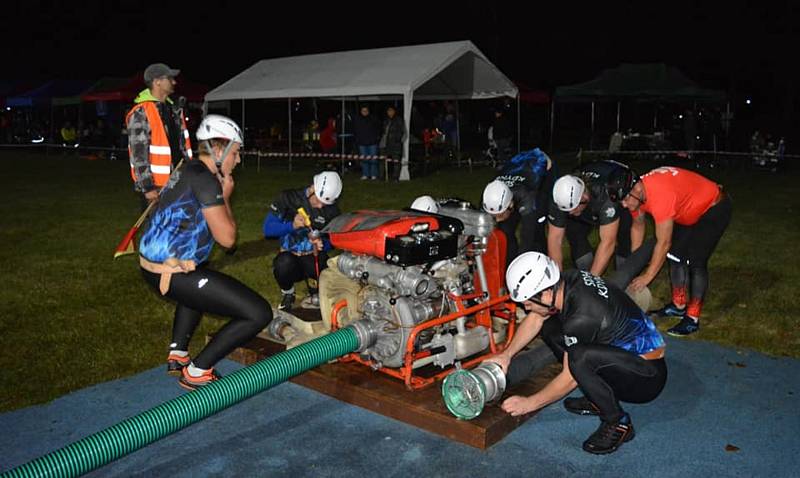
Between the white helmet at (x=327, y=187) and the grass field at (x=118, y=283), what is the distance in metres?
1.63

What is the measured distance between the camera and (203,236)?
4.14 metres

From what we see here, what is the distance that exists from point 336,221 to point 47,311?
355 centimetres

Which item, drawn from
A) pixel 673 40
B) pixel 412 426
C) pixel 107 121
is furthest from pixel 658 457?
pixel 673 40

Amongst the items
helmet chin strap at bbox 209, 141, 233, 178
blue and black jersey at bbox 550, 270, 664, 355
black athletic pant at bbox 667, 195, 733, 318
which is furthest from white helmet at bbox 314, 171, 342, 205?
black athletic pant at bbox 667, 195, 733, 318

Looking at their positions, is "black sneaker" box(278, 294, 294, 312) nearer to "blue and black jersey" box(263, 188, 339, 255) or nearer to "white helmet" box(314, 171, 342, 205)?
"blue and black jersey" box(263, 188, 339, 255)

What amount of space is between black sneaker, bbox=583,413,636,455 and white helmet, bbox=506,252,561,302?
0.87 m

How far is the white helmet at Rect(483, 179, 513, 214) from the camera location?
554cm

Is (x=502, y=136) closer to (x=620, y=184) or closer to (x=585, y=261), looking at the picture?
(x=585, y=261)

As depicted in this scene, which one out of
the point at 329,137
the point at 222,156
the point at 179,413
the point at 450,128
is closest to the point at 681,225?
the point at 222,156

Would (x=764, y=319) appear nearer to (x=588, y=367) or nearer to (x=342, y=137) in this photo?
(x=588, y=367)

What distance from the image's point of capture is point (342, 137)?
2044 cm

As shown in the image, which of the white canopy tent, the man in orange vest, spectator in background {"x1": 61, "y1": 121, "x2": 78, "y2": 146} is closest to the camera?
the man in orange vest

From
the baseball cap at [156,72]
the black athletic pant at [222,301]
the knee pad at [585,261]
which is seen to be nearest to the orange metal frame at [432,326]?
the black athletic pant at [222,301]

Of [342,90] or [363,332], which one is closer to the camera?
[363,332]
